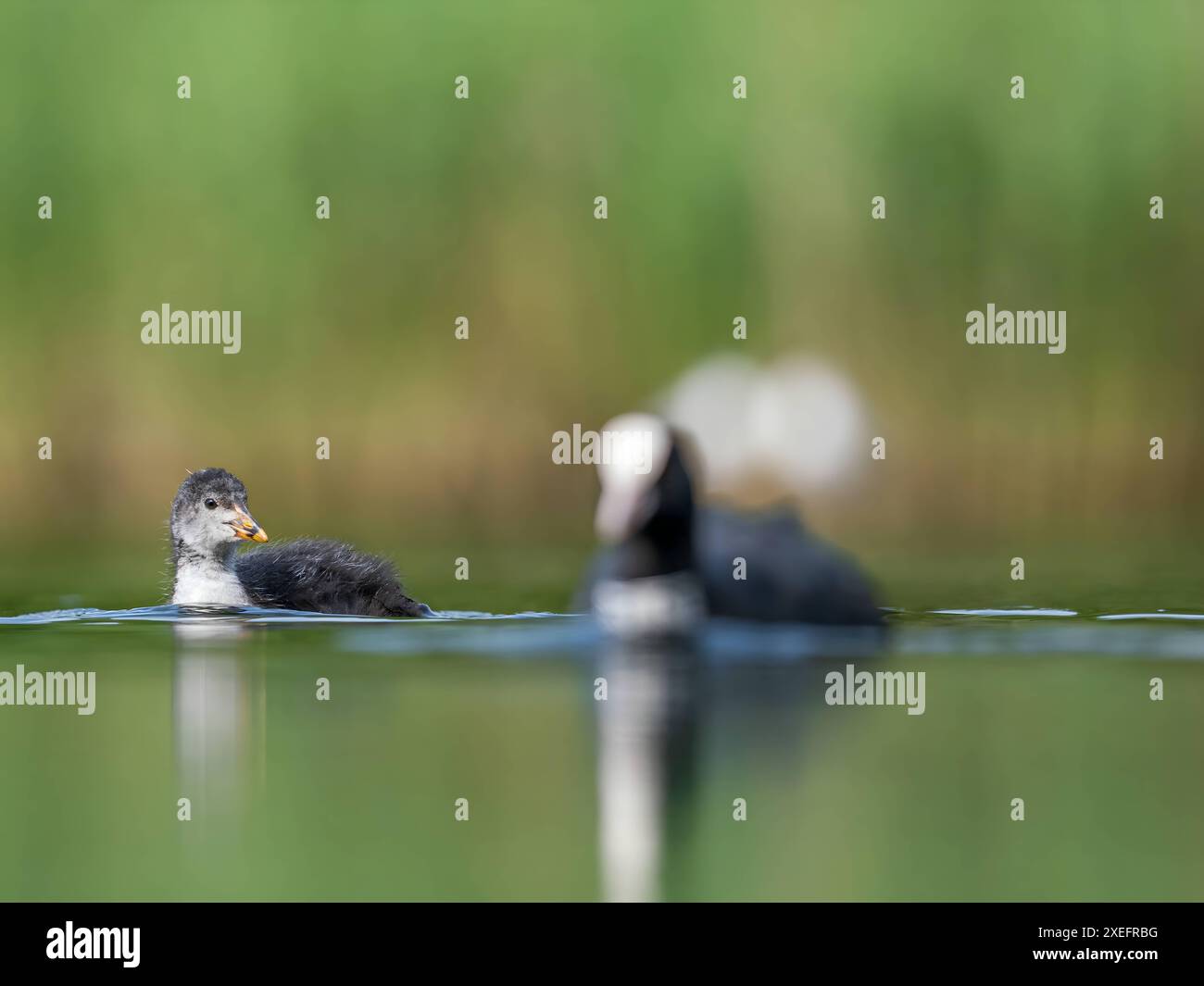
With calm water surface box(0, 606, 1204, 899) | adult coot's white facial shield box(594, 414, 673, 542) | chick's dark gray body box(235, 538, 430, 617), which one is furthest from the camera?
chick's dark gray body box(235, 538, 430, 617)

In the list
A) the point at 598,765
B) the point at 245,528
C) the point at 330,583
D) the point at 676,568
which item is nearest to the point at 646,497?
the point at 676,568

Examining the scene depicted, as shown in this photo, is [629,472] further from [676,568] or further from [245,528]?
[245,528]

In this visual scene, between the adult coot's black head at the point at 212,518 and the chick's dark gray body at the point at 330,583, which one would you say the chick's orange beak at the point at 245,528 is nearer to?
the adult coot's black head at the point at 212,518

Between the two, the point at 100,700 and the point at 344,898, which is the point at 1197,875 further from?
the point at 100,700

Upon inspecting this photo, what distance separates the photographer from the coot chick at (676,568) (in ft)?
28.4

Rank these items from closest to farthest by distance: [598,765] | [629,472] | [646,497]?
[598,765], [629,472], [646,497]

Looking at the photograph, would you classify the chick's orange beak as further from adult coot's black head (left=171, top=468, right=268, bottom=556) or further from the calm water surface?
the calm water surface

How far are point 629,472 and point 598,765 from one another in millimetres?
2974

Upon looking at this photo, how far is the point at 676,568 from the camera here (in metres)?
8.80

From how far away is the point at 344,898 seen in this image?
4312 millimetres

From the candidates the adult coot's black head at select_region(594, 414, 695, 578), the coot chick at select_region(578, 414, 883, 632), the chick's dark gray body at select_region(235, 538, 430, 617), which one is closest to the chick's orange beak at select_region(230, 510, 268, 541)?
the chick's dark gray body at select_region(235, 538, 430, 617)

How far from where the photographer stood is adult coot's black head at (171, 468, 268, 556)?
948 centimetres

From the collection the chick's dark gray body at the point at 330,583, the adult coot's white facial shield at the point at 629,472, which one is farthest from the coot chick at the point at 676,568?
the chick's dark gray body at the point at 330,583

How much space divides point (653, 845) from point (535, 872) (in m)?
0.47
